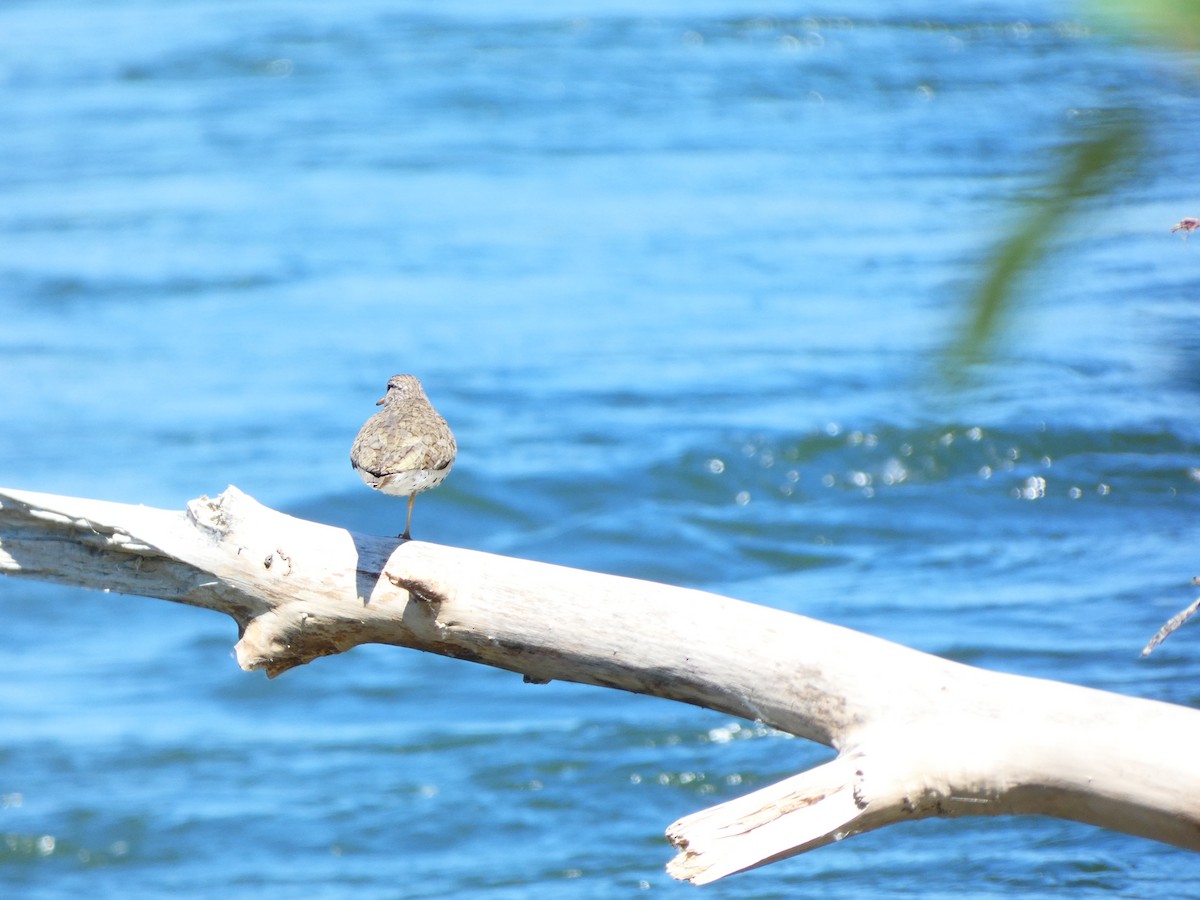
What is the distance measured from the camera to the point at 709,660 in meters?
3.65

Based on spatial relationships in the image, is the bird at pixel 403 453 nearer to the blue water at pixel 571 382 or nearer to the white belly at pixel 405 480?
the white belly at pixel 405 480

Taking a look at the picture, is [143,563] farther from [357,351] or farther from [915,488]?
[357,351]

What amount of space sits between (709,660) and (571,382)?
416 inches

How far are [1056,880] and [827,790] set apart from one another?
380cm

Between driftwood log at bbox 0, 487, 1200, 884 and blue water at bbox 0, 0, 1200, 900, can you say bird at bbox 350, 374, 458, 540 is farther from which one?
blue water at bbox 0, 0, 1200, 900

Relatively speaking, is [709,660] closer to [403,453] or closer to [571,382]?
[403,453]

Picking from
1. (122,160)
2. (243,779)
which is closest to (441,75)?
(122,160)

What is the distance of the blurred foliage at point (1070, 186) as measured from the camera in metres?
0.76

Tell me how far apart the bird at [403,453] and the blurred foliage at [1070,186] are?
353cm

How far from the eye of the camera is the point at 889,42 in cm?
2123

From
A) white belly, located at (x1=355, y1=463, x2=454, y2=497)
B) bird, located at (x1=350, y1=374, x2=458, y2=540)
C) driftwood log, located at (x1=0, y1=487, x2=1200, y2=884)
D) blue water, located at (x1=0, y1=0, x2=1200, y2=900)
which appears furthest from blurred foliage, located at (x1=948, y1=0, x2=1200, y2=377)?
white belly, located at (x1=355, y1=463, x2=454, y2=497)

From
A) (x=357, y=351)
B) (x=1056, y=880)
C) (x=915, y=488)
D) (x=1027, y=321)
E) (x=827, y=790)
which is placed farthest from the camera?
(x=357, y=351)

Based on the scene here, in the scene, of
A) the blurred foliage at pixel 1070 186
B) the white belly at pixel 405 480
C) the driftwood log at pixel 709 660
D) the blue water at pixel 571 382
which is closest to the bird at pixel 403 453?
the white belly at pixel 405 480

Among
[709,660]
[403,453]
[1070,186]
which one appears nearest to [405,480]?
[403,453]
